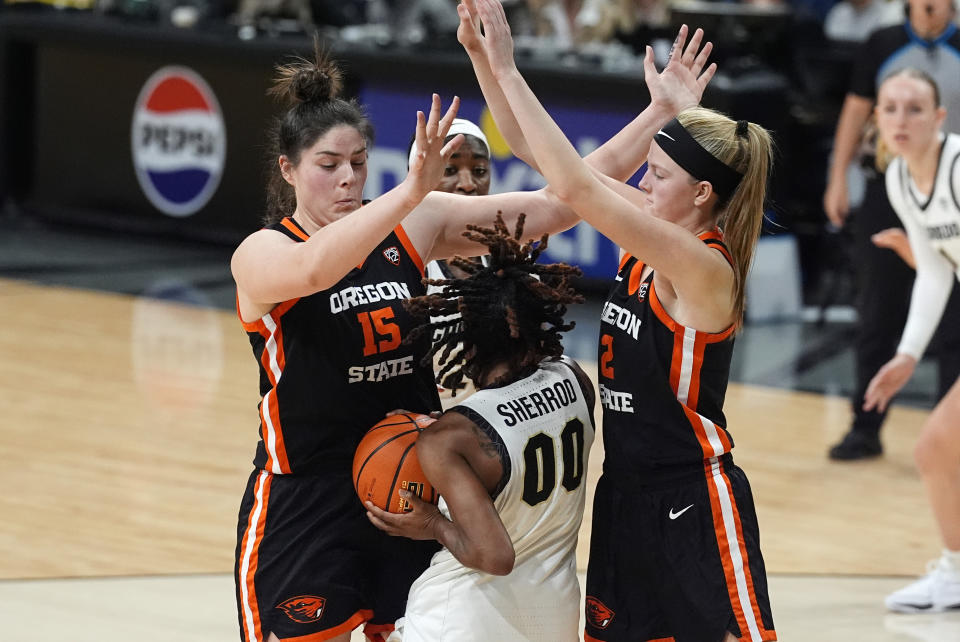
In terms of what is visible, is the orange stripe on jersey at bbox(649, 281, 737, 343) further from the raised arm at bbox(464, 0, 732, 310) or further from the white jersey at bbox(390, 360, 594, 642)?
the white jersey at bbox(390, 360, 594, 642)

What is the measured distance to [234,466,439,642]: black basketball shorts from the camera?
3.14 m

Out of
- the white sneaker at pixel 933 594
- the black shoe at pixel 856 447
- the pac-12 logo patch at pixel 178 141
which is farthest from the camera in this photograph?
the pac-12 logo patch at pixel 178 141

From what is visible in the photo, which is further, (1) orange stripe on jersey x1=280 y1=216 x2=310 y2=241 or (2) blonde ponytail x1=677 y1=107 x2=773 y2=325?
(1) orange stripe on jersey x1=280 y1=216 x2=310 y2=241

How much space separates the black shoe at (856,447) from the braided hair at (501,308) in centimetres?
386

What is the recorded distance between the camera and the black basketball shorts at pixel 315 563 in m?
3.14

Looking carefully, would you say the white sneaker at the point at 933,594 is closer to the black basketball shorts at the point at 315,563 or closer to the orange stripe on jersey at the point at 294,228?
the black basketball shorts at the point at 315,563

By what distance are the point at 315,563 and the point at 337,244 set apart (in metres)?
0.74

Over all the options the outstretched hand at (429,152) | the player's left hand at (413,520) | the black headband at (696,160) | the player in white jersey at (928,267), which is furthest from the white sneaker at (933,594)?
the outstretched hand at (429,152)

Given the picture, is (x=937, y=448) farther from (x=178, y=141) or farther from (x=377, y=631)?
(x=178, y=141)

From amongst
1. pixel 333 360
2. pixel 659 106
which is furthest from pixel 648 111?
pixel 333 360

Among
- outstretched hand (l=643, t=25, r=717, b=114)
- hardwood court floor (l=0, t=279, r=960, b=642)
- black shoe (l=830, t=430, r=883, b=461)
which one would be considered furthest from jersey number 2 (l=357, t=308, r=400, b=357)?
black shoe (l=830, t=430, r=883, b=461)

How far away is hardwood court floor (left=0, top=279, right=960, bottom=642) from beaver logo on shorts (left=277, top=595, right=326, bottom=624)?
1.40 m

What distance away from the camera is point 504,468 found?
2.79 m

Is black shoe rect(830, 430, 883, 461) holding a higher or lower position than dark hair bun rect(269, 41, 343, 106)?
lower
